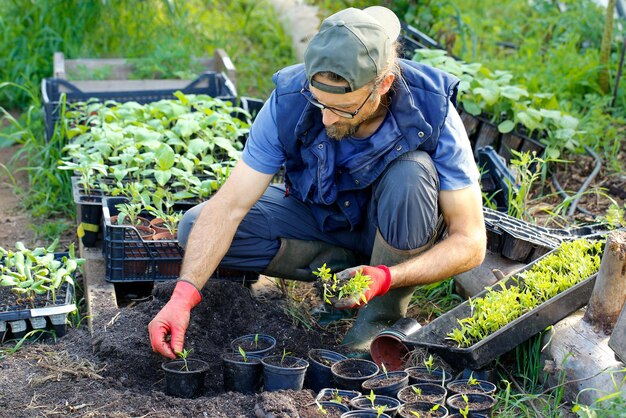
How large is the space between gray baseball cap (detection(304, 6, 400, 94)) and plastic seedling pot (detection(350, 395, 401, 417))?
1110 mm

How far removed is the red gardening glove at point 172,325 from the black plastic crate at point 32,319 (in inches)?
23.2

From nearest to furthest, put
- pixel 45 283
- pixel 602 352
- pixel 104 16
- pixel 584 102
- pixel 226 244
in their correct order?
1. pixel 602 352
2. pixel 226 244
3. pixel 45 283
4. pixel 584 102
5. pixel 104 16

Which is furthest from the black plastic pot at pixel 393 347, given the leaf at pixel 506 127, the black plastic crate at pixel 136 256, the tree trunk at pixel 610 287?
the leaf at pixel 506 127

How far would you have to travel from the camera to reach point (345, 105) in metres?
3.29

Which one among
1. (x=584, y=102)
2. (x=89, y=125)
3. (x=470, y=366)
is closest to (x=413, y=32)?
(x=584, y=102)

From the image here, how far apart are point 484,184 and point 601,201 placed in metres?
0.72

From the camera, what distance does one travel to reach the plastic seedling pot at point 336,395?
2945mm

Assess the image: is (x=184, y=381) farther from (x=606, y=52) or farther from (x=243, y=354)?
(x=606, y=52)

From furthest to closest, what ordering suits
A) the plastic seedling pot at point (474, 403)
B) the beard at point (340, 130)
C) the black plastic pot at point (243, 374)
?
the beard at point (340, 130)
the black plastic pot at point (243, 374)
the plastic seedling pot at point (474, 403)

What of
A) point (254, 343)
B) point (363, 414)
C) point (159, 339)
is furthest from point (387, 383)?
point (159, 339)

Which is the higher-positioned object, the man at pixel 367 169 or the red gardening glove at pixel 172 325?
the man at pixel 367 169

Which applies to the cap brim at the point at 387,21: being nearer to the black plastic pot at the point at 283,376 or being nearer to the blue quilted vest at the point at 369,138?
the blue quilted vest at the point at 369,138

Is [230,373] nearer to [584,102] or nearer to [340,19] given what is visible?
[340,19]

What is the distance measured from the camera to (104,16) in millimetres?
6867
